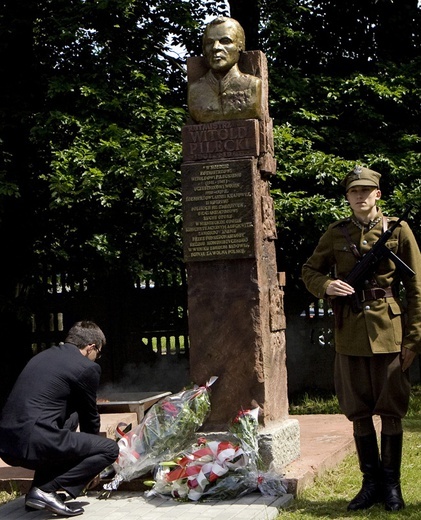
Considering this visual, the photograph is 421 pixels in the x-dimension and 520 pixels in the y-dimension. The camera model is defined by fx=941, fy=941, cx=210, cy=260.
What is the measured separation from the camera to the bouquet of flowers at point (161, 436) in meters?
6.79

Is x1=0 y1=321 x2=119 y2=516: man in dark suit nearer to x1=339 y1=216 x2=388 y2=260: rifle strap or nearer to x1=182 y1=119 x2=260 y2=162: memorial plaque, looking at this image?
x1=182 y1=119 x2=260 y2=162: memorial plaque

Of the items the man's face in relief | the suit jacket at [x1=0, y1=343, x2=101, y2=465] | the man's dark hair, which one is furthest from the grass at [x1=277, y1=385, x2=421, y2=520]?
the man's face in relief

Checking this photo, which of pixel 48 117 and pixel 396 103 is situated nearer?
pixel 48 117

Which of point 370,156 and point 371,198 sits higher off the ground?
point 370,156

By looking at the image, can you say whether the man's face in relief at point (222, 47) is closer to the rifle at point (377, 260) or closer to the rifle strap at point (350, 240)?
the rifle strap at point (350, 240)

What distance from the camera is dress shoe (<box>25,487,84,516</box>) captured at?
20.1 ft

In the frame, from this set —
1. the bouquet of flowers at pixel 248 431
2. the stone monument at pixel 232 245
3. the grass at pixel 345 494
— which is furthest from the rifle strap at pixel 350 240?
the grass at pixel 345 494

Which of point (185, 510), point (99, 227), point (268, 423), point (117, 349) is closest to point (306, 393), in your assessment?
point (117, 349)

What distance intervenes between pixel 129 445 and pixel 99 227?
5.33 m

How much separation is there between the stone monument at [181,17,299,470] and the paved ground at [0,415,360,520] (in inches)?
9.5

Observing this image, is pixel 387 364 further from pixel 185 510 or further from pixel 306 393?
pixel 306 393

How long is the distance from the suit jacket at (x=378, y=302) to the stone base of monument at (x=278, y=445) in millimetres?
1045

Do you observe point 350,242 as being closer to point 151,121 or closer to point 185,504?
point 185,504

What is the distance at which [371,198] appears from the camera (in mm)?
6168
